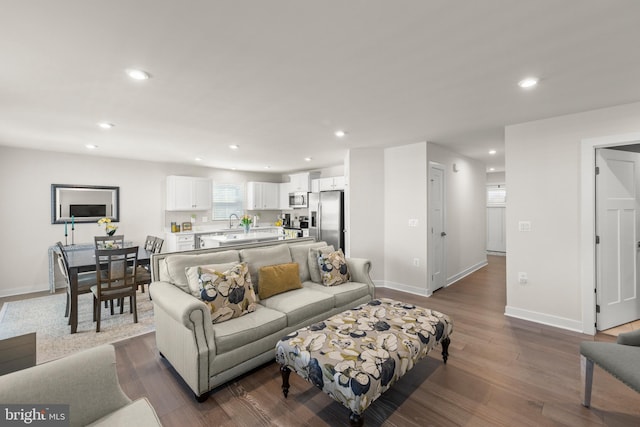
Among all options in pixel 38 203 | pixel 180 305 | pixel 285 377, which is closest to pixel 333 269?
pixel 285 377

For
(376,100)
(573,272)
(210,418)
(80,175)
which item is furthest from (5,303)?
(573,272)

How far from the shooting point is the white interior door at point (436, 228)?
180 inches

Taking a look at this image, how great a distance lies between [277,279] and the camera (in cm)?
302

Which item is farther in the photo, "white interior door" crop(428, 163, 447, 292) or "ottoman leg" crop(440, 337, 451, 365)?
"white interior door" crop(428, 163, 447, 292)

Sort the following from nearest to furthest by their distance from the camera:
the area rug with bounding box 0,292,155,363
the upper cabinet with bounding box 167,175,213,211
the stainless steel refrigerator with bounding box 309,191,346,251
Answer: the area rug with bounding box 0,292,155,363, the stainless steel refrigerator with bounding box 309,191,346,251, the upper cabinet with bounding box 167,175,213,211

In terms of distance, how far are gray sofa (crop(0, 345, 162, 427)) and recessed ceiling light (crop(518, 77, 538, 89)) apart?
3298 mm

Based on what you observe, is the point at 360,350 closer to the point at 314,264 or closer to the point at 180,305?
the point at 180,305

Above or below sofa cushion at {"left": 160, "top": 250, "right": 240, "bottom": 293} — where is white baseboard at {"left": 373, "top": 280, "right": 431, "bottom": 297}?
below

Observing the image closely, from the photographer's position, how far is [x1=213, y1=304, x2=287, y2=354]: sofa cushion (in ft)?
7.02

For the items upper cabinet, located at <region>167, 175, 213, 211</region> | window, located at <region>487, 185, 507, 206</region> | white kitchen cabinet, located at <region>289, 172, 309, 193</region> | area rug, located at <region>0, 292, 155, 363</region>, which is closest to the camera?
area rug, located at <region>0, 292, 155, 363</region>

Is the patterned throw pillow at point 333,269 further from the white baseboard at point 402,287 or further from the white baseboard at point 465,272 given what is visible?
the white baseboard at point 465,272

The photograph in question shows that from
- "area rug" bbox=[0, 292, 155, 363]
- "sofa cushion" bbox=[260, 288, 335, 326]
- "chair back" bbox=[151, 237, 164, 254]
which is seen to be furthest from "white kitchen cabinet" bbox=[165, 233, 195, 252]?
"sofa cushion" bbox=[260, 288, 335, 326]

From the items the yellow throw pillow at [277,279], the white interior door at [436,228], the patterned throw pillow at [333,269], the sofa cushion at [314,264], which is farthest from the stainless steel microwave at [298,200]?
the yellow throw pillow at [277,279]

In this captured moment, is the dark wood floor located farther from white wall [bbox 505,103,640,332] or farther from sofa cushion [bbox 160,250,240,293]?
sofa cushion [bbox 160,250,240,293]
